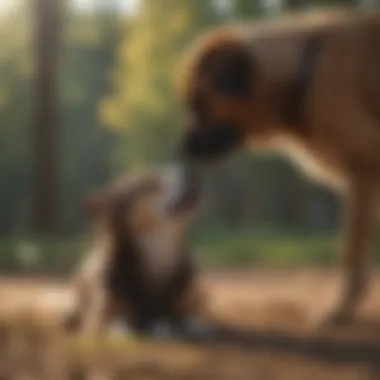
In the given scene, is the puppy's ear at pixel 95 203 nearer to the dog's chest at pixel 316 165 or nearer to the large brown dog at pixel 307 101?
the large brown dog at pixel 307 101

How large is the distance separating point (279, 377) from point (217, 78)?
1.50ft

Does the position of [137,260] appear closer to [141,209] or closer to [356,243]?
[141,209]

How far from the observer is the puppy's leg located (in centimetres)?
129

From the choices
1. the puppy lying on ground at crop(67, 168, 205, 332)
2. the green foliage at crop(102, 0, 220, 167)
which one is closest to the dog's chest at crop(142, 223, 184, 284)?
the puppy lying on ground at crop(67, 168, 205, 332)

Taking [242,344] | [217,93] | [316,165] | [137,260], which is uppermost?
[217,93]

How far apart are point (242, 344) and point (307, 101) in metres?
0.38

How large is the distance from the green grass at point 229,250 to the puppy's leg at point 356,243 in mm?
23

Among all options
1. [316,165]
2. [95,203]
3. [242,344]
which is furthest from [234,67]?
[242,344]

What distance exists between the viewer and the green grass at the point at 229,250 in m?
1.31

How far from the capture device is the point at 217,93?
4.42ft

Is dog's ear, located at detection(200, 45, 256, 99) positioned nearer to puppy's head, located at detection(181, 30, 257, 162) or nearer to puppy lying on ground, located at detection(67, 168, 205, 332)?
puppy's head, located at detection(181, 30, 257, 162)

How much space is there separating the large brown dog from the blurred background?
25 mm

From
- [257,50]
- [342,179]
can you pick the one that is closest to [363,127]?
[342,179]

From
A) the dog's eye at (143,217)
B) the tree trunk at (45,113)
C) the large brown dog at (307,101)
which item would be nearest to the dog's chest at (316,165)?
the large brown dog at (307,101)
